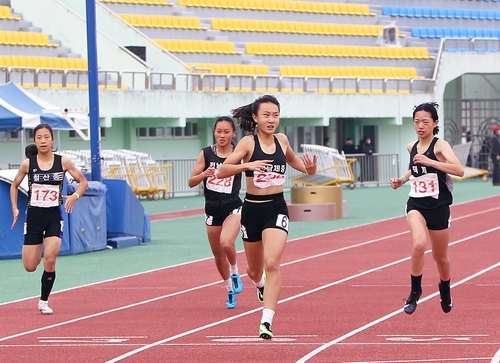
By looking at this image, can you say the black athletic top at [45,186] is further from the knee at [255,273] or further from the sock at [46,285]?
the knee at [255,273]

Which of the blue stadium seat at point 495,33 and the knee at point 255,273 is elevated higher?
the blue stadium seat at point 495,33

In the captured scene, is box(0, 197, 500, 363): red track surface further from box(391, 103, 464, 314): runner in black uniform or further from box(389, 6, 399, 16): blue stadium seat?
box(389, 6, 399, 16): blue stadium seat

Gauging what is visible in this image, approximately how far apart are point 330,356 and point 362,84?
3124 centimetres

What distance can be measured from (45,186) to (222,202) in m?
1.80

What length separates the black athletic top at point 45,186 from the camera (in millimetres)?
10711

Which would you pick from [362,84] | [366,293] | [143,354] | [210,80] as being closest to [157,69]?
[210,80]

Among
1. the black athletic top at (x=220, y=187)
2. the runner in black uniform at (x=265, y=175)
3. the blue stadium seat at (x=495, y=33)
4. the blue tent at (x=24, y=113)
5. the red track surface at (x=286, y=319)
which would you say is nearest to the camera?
the red track surface at (x=286, y=319)

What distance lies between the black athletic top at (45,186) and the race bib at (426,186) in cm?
362

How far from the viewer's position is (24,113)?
69.7ft

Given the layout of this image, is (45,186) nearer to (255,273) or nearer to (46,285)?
(46,285)

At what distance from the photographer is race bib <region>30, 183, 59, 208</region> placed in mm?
10703

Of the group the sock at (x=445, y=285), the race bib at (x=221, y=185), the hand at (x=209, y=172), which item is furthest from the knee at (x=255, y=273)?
the sock at (x=445, y=285)

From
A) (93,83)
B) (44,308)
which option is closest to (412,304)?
(44,308)

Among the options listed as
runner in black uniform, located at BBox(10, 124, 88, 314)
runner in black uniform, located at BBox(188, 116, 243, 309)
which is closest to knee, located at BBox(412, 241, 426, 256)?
runner in black uniform, located at BBox(188, 116, 243, 309)
